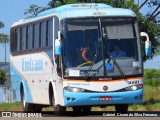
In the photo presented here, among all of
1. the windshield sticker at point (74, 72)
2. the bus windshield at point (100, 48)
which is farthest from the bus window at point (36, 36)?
the windshield sticker at point (74, 72)

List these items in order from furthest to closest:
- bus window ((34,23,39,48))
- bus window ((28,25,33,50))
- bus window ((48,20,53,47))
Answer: bus window ((28,25,33,50)) < bus window ((34,23,39,48)) < bus window ((48,20,53,47))

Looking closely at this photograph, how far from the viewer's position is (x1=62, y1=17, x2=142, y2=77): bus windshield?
20219 millimetres

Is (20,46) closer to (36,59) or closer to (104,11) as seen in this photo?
(36,59)

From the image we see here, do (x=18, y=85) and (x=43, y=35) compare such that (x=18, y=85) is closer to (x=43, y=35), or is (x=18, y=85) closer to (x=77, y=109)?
(x=77, y=109)

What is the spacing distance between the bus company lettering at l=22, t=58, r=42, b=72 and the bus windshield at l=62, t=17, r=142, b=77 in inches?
127

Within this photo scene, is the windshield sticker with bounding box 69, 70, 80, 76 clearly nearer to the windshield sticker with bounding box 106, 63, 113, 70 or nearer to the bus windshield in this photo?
the bus windshield

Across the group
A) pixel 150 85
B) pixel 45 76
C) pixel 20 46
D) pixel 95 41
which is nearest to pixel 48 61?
pixel 45 76

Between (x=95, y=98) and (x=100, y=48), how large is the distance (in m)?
1.57

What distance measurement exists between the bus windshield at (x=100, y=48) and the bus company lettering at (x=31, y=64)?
10.6 ft

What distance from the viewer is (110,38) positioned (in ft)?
67.4

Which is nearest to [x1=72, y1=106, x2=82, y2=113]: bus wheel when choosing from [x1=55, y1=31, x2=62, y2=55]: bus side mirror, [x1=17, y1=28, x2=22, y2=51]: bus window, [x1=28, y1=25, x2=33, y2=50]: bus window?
[x1=28, y1=25, x2=33, y2=50]: bus window

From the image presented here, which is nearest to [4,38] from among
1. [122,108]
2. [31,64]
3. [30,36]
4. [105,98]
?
[30,36]

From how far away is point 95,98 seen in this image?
20094mm

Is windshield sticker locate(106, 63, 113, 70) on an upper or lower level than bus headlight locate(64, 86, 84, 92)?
upper
